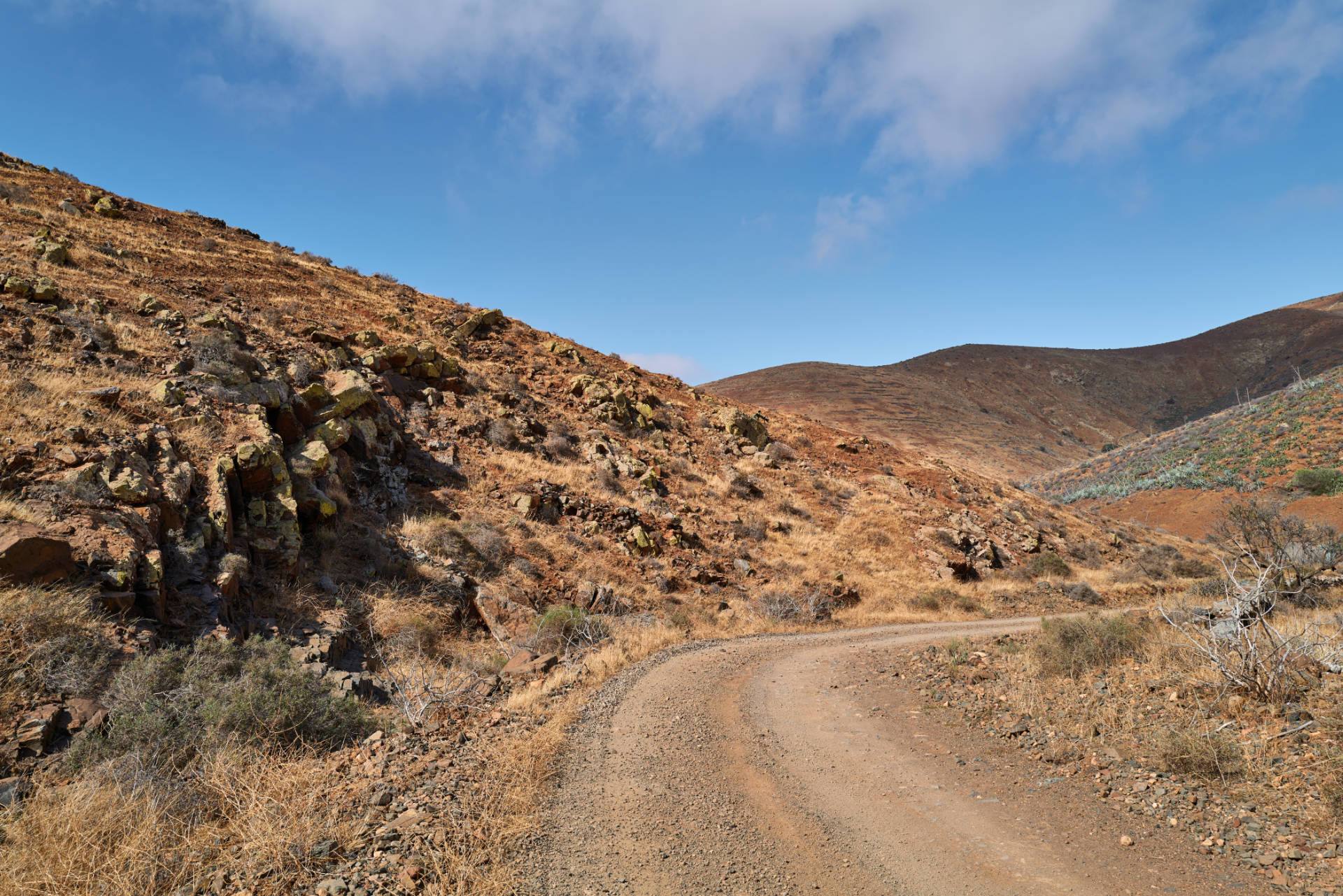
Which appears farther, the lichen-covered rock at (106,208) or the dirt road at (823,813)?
the lichen-covered rock at (106,208)

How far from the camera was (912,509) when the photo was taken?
2462cm

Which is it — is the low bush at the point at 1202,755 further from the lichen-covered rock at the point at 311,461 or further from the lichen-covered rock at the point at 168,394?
the lichen-covered rock at the point at 168,394

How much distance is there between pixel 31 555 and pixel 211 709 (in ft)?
9.36

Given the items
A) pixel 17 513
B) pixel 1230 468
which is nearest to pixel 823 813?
pixel 17 513

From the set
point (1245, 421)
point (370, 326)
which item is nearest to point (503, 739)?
point (370, 326)

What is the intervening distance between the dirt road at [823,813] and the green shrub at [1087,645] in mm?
1903

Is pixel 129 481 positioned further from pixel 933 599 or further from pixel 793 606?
pixel 933 599

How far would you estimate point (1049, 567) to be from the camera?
860 inches

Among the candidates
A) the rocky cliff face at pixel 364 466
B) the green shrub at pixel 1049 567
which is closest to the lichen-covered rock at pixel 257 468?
the rocky cliff face at pixel 364 466

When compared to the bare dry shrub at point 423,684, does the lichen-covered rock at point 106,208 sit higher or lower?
higher

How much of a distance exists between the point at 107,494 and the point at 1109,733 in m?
11.9

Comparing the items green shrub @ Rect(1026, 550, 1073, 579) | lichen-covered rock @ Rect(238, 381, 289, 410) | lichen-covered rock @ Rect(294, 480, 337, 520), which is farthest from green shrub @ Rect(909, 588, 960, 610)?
lichen-covered rock @ Rect(238, 381, 289, 410)

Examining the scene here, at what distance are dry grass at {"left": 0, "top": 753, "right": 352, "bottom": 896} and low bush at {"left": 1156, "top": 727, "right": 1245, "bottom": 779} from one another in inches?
262

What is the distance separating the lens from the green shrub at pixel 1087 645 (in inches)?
300
